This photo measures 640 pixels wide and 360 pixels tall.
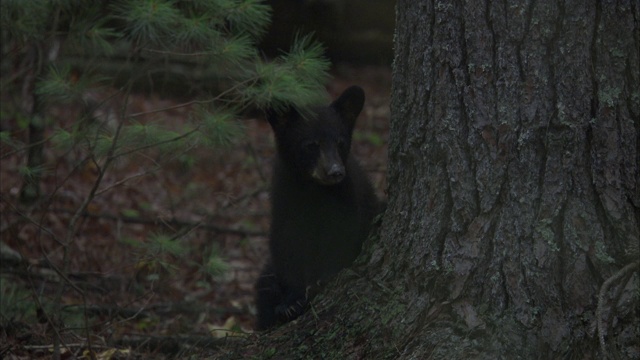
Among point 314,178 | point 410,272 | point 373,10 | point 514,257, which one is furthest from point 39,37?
point 373,10

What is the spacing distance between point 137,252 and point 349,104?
6.61 ft

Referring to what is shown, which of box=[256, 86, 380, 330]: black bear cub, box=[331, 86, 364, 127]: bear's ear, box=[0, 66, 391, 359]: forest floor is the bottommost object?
box=[0, 66, 391, 359]: forest floor

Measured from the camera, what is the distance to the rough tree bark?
3566mm

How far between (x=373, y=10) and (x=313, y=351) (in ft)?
26.7

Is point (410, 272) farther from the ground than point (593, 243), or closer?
closer

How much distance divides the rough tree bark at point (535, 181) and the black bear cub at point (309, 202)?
4.31 feet

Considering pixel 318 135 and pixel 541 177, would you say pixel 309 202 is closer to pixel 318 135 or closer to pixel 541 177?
pixel 318 135

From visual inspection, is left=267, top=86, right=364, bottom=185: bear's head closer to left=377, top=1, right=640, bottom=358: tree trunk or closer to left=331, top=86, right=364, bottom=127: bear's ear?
left=331, top=86, right=364, bottom=127: bear's ear

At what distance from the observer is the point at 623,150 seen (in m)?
3.61

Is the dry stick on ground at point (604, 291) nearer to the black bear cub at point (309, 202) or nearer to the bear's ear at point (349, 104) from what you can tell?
the black bear cub at point (309, 202)

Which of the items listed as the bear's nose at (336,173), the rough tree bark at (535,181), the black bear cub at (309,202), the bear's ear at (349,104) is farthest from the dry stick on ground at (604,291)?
the bear's ear at (349,104)

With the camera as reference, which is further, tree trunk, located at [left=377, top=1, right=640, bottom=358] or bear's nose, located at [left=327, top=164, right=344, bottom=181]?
bear's nose, located at [left=327, top=164, right=344, bottom=181]

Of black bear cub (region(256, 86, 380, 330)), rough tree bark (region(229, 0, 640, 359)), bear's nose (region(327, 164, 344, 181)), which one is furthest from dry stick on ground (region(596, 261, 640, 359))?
bear's nose (region(327, 164, 344, 181))

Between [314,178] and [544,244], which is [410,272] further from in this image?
[314,178]
